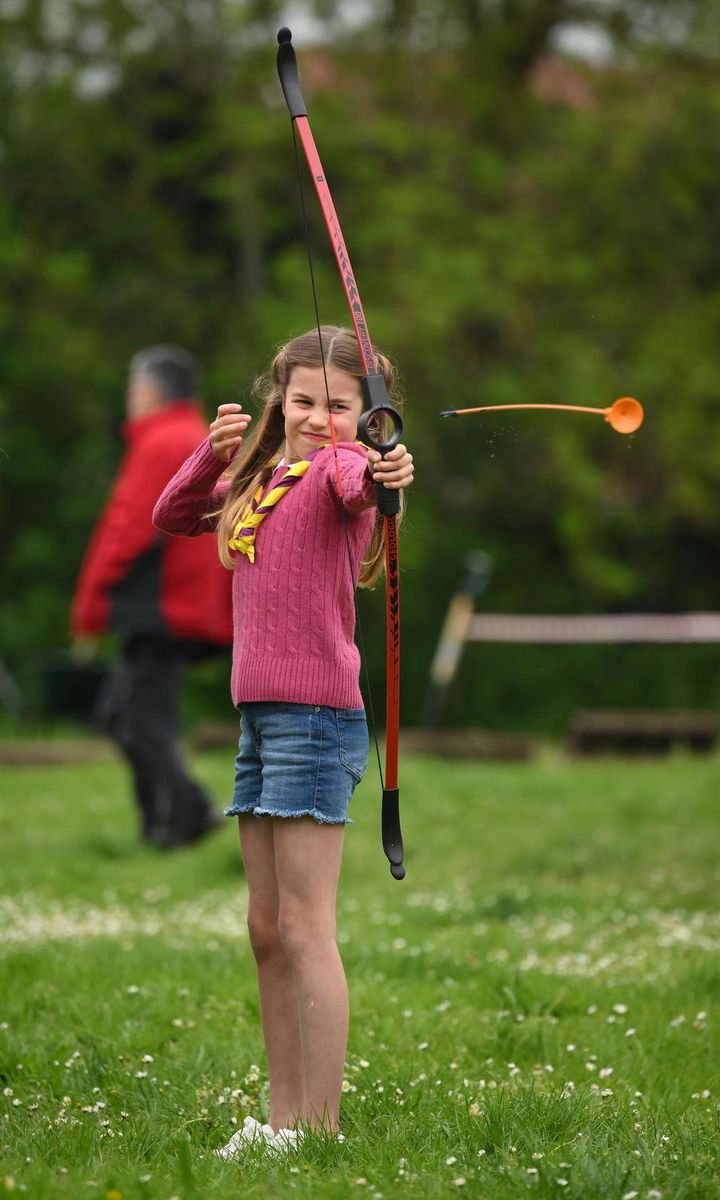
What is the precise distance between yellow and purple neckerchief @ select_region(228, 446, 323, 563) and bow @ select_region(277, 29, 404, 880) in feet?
0.46

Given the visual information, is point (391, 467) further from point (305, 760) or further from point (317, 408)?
point (305, 760)

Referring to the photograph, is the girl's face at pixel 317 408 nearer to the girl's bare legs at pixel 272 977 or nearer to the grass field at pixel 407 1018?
the girl's bare legs at pixel 272 977

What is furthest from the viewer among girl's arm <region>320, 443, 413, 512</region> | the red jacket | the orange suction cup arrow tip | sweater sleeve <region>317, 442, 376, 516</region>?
the red jacket

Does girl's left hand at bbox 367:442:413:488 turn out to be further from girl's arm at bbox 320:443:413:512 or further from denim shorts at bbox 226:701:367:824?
denim shorts at bbox 226:701:367:824

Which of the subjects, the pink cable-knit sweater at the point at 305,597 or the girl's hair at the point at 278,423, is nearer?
the pink cable-knit sweater at the point at 305,597

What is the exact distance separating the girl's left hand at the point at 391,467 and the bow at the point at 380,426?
15 mm

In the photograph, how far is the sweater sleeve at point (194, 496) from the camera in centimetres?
371

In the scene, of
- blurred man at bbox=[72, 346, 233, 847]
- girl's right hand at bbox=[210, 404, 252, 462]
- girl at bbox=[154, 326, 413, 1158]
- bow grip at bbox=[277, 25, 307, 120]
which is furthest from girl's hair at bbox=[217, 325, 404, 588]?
blurred man at bbox=[72, 346, 233, 847]

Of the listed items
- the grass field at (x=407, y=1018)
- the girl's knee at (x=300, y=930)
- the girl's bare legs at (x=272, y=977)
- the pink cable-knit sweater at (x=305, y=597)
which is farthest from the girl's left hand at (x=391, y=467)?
the grass field at (x=407, y=1018)

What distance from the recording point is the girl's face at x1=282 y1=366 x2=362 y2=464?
12.0 feet

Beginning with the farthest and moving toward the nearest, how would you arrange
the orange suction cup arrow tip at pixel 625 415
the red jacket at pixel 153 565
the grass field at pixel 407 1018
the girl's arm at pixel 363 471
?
the red jacket at pixel 153 565 → the orange suction cup arrow tip at pixel 625 415 → the girl's arm at pixel 363 471 → the grass field at pixel 407 1018

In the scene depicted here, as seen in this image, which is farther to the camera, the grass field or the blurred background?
the blurred background

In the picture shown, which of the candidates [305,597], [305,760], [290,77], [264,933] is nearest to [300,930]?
[264,933]

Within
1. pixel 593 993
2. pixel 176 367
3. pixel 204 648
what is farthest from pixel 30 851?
pixel 593 993
